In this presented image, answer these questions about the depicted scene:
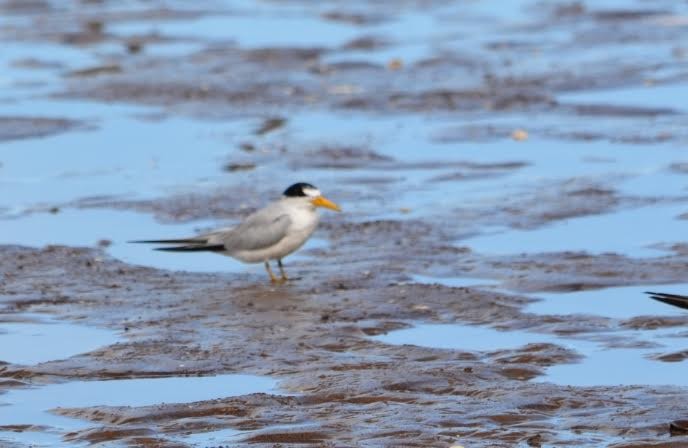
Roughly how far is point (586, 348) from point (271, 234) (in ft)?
8.34

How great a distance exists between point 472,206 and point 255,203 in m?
1.58

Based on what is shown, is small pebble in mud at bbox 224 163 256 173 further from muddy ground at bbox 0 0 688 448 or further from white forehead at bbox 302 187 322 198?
white forehead at bbox 302 187 322 198

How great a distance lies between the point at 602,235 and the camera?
1069 centimetres

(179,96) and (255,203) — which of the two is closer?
(255,203)

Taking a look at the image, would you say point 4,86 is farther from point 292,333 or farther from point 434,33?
point 292,333

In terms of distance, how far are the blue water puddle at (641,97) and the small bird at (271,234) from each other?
566cm

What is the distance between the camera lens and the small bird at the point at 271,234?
10031 millimetres

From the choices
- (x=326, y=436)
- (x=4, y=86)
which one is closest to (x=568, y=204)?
(x=326, y=436)

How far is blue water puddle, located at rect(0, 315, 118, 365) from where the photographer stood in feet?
27.2

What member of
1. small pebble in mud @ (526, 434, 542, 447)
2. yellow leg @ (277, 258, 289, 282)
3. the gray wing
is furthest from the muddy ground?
the gray wing

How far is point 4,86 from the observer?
56.5 feet

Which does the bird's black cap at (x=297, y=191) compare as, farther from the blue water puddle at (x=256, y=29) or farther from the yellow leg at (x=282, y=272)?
the blue water puddle at (x=256, y=29)

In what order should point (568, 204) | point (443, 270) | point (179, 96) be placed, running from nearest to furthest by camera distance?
point (443, 270)
point (568, 204)
point (179, 96)

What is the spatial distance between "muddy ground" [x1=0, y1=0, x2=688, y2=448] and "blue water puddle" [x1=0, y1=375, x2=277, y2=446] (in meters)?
0.10
